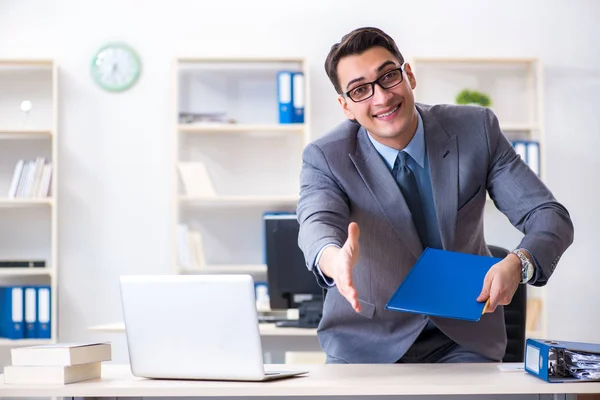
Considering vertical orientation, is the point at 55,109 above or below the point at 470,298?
above

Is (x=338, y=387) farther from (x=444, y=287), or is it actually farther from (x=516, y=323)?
(x=516, y=323)

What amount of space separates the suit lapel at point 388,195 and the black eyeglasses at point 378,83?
14cm

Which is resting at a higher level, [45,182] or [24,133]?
[24,133]

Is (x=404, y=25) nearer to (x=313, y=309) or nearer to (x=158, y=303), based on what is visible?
(x=313, y=309)

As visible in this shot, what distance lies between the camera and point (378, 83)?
2.04m

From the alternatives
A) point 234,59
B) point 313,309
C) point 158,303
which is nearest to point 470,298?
point 158,303

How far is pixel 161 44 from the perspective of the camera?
5027 millimetres

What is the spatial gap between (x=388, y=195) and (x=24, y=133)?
11.0ft

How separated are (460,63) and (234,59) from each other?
1.36 metres

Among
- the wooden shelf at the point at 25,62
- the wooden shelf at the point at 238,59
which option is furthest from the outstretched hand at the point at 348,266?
Result: the wooden shelf at the point at 25,62

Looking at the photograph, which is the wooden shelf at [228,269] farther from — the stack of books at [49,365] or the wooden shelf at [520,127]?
the stack of books at [49,365]

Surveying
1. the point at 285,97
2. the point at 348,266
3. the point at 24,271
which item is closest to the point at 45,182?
the point at 24,271

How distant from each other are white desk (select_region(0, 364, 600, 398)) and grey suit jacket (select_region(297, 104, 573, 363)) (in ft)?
0.99

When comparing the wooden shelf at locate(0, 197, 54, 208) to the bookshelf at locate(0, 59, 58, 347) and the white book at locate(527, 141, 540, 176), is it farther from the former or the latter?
the white book at locate(527, 141, 540, 176)
